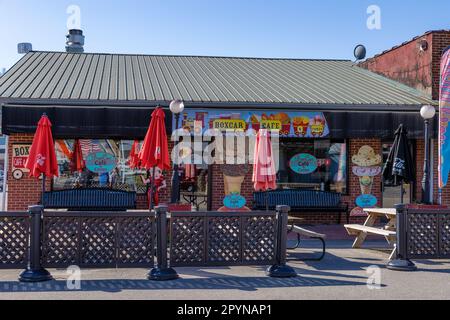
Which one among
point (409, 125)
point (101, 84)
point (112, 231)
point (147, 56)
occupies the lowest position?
point (112, 231)

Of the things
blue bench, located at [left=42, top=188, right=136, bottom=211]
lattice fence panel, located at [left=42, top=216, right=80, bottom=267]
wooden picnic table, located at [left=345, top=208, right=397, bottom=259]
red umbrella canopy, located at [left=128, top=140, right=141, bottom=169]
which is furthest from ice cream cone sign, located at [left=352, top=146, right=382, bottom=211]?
lattice fence panel, located at [left=42, top=216, right=80, bottom=267]

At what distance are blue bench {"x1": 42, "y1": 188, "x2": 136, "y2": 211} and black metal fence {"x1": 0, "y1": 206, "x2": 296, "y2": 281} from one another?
220 inches

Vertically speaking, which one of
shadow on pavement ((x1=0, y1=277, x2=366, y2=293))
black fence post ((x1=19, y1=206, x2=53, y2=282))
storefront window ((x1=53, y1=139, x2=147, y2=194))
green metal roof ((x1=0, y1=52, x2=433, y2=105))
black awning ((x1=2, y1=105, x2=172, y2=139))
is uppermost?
green metal roof ((x1=0, y1=52, x2=433, y2=105))

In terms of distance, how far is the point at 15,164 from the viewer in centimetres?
1361

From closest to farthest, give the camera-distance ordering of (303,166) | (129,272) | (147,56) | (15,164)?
(129,272), (15,164), (303,166), (147,56)

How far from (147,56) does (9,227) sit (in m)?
13.5

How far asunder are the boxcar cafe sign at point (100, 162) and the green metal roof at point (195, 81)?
4.96ft

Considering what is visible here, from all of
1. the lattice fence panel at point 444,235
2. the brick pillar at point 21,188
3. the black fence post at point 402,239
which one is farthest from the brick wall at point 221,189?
the black fence post at point 402,239

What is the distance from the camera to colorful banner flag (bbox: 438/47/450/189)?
529 inches

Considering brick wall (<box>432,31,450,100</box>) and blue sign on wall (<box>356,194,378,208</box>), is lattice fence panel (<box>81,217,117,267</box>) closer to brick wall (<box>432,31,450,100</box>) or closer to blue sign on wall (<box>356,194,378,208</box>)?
blue sign on wall (<box>356,194,378,208</box>)

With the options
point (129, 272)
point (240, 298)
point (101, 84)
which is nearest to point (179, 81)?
point (101, 84)

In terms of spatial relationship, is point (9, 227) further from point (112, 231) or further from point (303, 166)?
point (303, 166)

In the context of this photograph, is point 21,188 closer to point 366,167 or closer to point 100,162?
point 100,162

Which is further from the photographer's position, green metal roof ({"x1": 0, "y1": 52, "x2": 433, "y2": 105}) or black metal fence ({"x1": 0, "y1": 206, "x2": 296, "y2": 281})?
green metal roof ({"x1": 0, "y1": 52, "x2": 433, "y2": 105})
